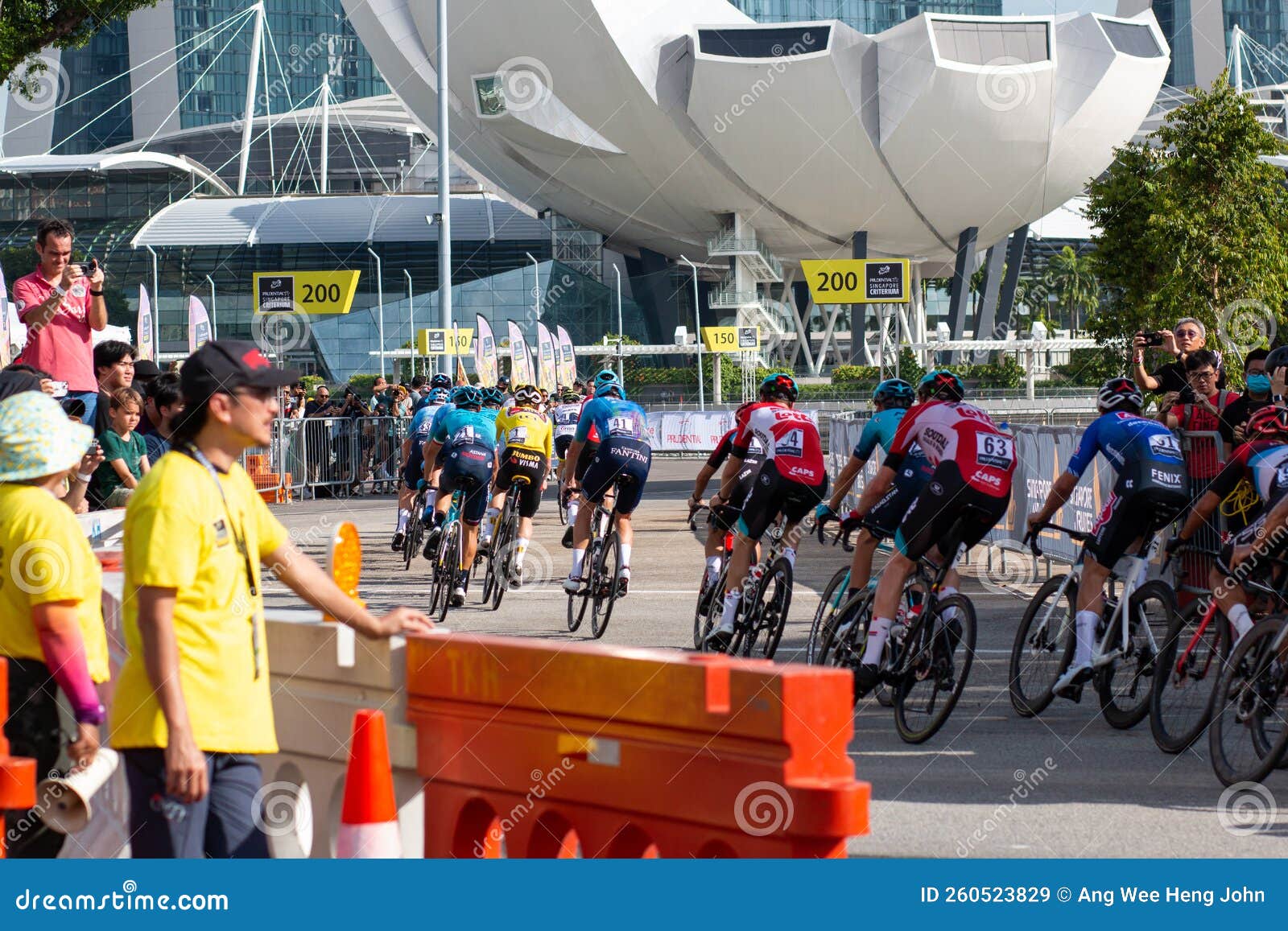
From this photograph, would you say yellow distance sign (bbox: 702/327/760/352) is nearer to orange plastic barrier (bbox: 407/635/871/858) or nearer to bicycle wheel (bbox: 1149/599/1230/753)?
bicycle wheel (bbox: 1149/599/1230/753)

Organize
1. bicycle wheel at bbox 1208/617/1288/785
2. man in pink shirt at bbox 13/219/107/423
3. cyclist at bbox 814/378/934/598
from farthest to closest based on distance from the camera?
1. man in pink shirt at bbox 13/219/107/423
2. cyclist at bbox 814/378/934/598
3. bicycle wheel at bbox 1208/617/1288/785

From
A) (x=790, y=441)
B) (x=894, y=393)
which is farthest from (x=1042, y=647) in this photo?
(x=894, y=393)

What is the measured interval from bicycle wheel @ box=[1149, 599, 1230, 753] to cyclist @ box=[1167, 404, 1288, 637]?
0.10 m

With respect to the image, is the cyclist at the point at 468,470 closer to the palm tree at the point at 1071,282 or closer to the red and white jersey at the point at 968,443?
the red and white jersey at the point at 968,443

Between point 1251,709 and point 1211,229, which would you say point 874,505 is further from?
point 1211,229

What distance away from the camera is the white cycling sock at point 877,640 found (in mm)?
8336

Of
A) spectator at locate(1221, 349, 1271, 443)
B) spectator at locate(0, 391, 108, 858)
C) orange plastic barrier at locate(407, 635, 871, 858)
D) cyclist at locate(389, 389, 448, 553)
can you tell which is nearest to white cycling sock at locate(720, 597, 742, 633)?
spectator at locate(1221, 349, 1271, 443)

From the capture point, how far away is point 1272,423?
25.9ft

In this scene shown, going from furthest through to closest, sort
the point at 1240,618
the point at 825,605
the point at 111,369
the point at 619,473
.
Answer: the point at 619,473
the point at 111,369
the point at 825,605
the point at 1240,618

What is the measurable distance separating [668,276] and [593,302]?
5.38m

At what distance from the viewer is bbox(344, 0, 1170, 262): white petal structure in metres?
71.9

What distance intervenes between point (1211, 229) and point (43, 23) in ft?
59.3
